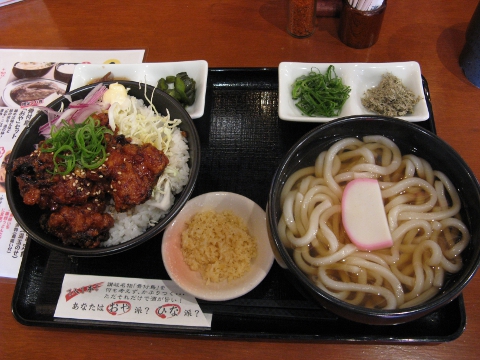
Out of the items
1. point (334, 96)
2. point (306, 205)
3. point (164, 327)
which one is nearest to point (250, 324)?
point (164, 327)

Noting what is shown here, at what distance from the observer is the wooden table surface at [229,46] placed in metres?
1.60

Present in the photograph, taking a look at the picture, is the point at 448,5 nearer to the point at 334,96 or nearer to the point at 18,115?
the point at 334,96

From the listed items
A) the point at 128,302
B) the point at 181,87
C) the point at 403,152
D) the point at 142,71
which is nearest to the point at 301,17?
the point at 181,87

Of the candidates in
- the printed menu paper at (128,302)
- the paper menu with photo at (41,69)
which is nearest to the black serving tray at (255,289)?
the printed menu paper at (128,302)

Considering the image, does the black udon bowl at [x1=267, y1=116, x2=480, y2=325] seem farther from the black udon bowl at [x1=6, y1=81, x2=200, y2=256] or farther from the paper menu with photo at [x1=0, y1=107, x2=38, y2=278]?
the paper menu with photo at [x1=0, y1=107, x2=38, y2=278]

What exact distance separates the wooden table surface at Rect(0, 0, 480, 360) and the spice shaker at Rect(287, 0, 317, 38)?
0.05 meters

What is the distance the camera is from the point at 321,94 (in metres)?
2.07

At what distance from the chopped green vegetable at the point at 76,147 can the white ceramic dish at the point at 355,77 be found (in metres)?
0.96

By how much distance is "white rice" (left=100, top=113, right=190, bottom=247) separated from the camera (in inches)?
69.1

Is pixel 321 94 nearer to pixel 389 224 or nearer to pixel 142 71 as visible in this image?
pixel 389 224

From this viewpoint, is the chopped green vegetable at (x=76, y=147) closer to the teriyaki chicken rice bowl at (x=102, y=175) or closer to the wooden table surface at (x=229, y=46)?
the teriyaki chicken rice bowl at (x=102, y=175)

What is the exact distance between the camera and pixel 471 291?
164cm

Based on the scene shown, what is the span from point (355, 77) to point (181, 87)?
1008 mm

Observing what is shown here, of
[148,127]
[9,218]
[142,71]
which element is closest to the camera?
[148,127]
